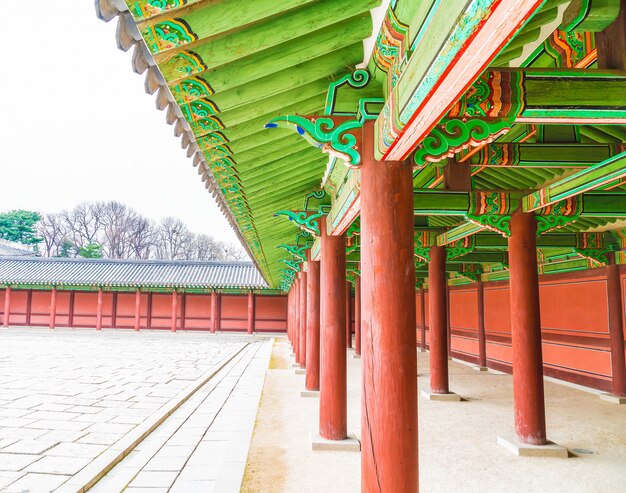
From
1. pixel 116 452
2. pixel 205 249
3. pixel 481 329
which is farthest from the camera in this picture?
pixel 205 249

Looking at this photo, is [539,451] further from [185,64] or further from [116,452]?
[185,64]

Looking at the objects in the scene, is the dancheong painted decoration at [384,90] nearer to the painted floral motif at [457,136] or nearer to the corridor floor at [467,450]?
the painted floral motif at [457,136]

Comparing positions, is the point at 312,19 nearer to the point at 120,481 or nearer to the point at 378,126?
the point at 378,126

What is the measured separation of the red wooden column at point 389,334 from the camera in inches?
118

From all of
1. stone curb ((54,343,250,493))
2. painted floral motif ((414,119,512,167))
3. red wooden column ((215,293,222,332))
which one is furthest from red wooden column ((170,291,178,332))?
painted floral motif ((414,119,512,167))

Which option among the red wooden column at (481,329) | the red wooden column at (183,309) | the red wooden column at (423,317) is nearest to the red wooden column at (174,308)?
the red wooden column at (183,309)

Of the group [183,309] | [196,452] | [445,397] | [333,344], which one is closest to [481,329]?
[445,397]

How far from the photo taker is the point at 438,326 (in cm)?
906

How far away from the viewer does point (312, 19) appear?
8.49 ft

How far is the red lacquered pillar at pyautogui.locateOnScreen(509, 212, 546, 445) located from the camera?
580 centimetres

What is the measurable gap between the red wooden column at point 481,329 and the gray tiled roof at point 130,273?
55.3 ft

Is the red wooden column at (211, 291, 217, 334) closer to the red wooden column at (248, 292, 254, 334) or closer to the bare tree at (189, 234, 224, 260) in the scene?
the red wooden column at (248, 292, 254, 334)

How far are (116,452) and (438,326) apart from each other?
586cm

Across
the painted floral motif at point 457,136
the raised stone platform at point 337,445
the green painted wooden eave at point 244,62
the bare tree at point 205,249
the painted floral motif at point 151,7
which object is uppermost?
the bare tree at point 205,249
